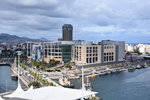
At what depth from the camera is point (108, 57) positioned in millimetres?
32688

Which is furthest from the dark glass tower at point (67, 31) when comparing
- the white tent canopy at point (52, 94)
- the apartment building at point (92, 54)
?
the white tent canopy at point (52, 94)

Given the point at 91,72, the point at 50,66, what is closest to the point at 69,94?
the point at 91,72

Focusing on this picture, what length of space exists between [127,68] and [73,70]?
321 inches

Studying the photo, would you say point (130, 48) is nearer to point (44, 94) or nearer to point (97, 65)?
point (97, 65)

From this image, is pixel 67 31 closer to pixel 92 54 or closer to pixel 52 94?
pixel 92 54

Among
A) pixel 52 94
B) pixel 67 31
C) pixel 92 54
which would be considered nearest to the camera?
pixel 52 94

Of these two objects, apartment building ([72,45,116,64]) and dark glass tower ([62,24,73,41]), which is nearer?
apartment building ([72,45,116,64])

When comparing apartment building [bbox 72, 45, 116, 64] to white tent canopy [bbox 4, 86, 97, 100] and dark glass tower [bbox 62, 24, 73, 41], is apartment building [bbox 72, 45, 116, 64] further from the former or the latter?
white tent canopy [bbox 4, 86, 97, 100]

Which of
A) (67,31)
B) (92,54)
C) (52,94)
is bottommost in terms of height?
(52,94)

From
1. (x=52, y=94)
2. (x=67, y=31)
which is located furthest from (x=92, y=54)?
(x=52, y=94)

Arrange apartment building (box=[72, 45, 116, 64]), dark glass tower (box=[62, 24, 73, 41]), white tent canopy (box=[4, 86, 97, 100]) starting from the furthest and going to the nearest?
dark glass tower (box=[62, 24, 73, 41]) → apartment building (box=[72, 45, 116, 64]) → white tent canopy (box=[4, 86, 97, 100])

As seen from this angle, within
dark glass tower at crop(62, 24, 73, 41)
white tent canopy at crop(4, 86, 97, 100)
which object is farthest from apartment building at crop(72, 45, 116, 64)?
white tent canopy at crop(4, 86, 97, 100)

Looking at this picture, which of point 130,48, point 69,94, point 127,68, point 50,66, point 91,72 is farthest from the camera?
point 130,48

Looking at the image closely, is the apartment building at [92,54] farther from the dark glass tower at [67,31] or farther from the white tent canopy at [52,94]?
the white tent canopy at [52,94]
